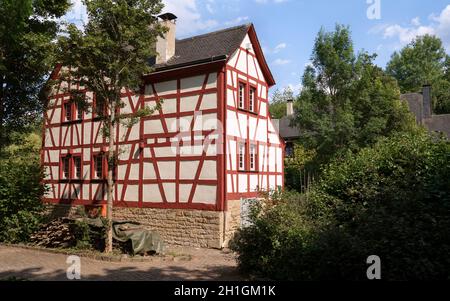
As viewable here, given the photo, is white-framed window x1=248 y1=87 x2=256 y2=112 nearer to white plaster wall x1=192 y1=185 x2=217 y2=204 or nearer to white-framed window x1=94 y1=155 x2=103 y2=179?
white plaster wall x1=192 y1=185 x2=217 y2=204

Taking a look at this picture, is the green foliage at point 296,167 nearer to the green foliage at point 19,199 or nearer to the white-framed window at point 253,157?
the white-framed window at point 253,157

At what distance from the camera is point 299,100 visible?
21312 millimetres

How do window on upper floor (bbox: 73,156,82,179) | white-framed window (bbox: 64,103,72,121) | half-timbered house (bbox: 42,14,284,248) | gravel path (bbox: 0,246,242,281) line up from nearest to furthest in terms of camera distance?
gravel path (bbox: 0,246,242,281)
half-timbered house (bbox: 42,14,284,248)
window on upper floor (bbox: 73,156,82,179)
white-framed window (bbox: 64,103,72,121)

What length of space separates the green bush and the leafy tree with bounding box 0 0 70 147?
10.9m

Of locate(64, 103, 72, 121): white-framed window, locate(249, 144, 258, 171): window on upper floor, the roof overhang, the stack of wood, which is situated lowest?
the stack of wood

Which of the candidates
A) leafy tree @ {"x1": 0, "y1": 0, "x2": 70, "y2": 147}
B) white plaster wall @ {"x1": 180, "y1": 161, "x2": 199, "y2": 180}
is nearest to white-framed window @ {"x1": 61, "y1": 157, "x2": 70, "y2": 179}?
leafy tree @ {"x1": 0, "y1": 0, "x2": 70, "y2": 147}

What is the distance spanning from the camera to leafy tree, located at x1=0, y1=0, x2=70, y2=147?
1489 centimetres

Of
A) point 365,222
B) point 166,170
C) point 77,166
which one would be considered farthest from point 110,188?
point 365,222

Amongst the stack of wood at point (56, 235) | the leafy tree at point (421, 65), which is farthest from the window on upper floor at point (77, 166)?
the leafy tree at point (421, 65)

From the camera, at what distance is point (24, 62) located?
16281 millimetres

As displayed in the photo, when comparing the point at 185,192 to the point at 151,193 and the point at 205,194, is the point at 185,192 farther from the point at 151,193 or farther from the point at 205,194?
the point at 151,193

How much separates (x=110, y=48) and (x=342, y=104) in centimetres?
1244

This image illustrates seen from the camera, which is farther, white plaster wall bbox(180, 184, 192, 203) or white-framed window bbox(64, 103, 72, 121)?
white-framed window bbox(64, 103, 72, 121)

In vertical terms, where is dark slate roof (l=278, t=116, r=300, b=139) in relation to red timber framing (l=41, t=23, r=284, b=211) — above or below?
above
